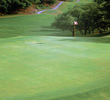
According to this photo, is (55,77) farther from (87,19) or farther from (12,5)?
(12,5)

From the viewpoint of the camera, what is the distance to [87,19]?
35.9 meters

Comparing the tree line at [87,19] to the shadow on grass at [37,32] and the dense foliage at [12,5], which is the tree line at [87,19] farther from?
the dense foliage at [12,5]

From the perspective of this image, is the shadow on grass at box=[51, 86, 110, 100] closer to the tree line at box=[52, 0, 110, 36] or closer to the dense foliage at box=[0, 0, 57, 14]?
the tree line at box=[52, 0, 110, 36]

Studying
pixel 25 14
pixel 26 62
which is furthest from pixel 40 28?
pixel 26 62

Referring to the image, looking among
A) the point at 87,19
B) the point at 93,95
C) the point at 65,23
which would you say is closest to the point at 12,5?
the point at 65,23

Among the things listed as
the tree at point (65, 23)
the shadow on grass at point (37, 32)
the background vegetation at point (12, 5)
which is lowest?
the shadow on grass at point (37, 32)

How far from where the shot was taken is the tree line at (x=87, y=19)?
104 feet

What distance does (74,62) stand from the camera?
7316 mm

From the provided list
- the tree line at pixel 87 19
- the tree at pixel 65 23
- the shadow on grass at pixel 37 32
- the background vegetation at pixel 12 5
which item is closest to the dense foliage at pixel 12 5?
the background vegetation at pixel 12 5

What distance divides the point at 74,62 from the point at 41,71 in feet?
4.94

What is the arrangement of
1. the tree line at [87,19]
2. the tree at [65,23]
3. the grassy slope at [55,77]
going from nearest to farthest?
the grassy slope at [55,77]
the tree line at [87,19]
the tree at [65,23]

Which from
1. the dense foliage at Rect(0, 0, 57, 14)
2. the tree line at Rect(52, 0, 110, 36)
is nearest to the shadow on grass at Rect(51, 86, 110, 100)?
the tree line at Rect(52, 0, 110, 36)

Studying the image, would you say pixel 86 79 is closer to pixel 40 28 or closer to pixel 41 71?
pixel 41 71

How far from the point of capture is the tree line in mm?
A: 31633
